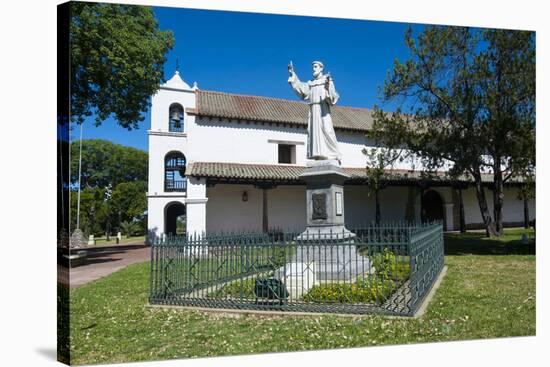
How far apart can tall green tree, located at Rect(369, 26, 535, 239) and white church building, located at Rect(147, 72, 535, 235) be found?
8.15 feet

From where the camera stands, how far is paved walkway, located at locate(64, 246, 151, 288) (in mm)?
4816

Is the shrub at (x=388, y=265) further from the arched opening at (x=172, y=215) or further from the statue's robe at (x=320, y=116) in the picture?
the arched opening at (x=172, y=215)

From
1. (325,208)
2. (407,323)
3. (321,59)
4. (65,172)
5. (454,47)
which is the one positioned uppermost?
(454,47)

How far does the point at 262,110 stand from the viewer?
55.3 feet

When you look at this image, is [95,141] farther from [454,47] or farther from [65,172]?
[454,47]

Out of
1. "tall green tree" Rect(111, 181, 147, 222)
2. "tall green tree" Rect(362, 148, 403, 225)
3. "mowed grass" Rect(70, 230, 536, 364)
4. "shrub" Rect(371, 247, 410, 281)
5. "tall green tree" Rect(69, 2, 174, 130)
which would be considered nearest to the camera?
"mowed grass" Rect(70, 230, 536, 364)

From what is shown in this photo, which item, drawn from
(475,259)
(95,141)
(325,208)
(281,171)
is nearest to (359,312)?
(325,208)

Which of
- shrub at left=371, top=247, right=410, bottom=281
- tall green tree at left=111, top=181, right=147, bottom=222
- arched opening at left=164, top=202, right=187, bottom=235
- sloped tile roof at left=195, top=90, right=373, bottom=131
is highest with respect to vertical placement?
sloped tile roof at left=195, top=90, right=373, bottom=131

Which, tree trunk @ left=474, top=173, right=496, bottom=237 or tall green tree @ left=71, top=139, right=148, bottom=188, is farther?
tree trunk @ left=474, top=173, right=496, bottom=237

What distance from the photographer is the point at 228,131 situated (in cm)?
1542

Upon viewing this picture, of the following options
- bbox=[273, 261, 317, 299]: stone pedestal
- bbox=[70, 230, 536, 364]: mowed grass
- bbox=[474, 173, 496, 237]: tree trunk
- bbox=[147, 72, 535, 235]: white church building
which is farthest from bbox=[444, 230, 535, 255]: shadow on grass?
bbox=[273, 261, 317, 299]: stone pedestal

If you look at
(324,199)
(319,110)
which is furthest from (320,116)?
(324,199)

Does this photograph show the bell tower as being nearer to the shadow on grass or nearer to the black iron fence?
the black iron fence

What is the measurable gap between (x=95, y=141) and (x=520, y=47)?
7759mm
